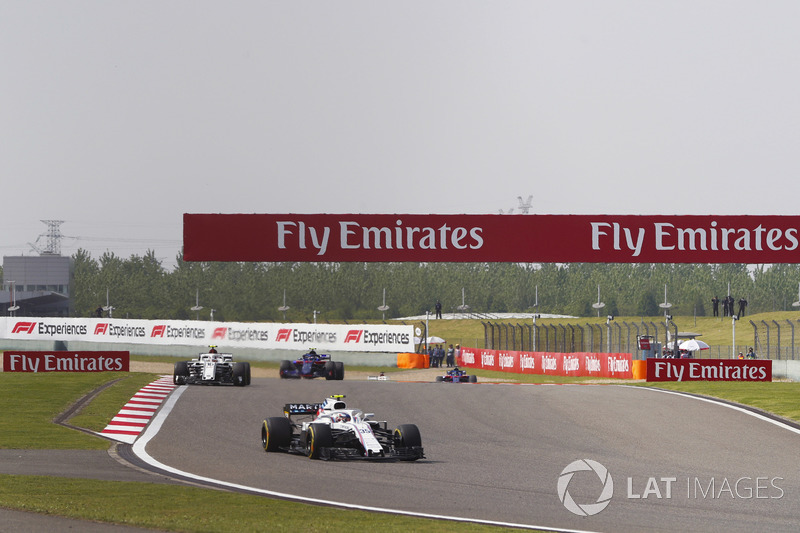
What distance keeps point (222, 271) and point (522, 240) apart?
5501 centimetres

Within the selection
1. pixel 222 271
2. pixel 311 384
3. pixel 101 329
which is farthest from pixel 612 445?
pixel 222 271

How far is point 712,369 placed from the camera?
32.2 m

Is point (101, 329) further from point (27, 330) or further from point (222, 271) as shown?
point (222, 271)

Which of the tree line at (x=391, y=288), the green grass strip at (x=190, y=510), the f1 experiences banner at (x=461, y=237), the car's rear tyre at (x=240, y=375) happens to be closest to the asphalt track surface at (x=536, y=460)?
the green grass strip at (x=190, y=510)

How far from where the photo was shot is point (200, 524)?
9484mm

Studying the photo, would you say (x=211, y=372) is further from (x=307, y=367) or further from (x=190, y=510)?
(x=190, y=510)

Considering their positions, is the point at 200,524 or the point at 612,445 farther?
the point at 612,445

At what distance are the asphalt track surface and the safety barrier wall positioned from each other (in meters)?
16.7

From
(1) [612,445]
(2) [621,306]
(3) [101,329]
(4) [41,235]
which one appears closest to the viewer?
(1) [612,445]

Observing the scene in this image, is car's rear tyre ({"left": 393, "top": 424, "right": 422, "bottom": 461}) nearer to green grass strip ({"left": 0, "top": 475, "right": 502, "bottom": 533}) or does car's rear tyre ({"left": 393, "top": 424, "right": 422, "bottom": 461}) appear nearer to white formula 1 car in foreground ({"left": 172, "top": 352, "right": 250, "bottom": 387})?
green grass strip ({"left": 0, "top": 475, "right": 502, "bottom": 533})

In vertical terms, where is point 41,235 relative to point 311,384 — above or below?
above

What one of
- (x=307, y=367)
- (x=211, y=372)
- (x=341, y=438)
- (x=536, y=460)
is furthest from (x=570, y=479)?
(x=307, y=367)

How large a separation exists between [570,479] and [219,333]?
160ft

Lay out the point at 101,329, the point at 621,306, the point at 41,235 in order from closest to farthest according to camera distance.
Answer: the point at 101,329, the point at 621,306, the point at 41,235
